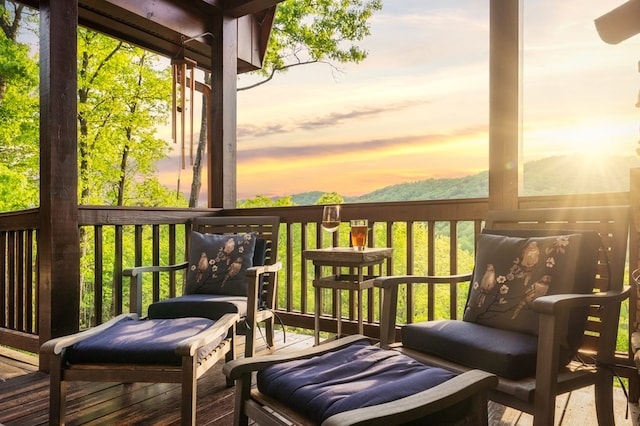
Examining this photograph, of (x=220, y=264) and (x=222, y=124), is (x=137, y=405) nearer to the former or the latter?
(x=220, y=264)

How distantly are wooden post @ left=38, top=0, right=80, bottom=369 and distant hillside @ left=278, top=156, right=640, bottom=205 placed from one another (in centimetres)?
208

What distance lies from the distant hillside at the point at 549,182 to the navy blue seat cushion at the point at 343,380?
1.50 meters

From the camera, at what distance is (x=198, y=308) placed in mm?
2686

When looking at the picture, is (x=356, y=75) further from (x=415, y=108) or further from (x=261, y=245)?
(x=261, y=245)

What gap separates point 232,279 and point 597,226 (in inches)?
83.0

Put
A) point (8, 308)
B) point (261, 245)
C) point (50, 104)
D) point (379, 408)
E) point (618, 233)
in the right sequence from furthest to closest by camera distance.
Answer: point (8, 308), point (261, 245), point (50, 104), point (618, 233), point (379, 408)

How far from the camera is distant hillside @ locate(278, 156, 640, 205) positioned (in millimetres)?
3029

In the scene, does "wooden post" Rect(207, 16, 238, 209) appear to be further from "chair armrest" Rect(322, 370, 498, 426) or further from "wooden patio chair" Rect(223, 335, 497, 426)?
"chair armrest" Rect(322, 370, 498, 426)

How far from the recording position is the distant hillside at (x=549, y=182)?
3.03 m

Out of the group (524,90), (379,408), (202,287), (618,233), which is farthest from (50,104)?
(618,233)

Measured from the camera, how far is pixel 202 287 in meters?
3.04

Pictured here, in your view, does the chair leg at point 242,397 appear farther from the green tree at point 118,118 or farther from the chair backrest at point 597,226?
the green tree at point 118,118

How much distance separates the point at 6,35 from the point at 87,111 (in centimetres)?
209

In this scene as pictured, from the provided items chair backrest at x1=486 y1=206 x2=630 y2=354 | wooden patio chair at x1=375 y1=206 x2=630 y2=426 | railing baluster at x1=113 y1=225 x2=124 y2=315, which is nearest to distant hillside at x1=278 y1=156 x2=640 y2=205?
chair backrest at x1=486 y1=206 x2=630 y2=354
